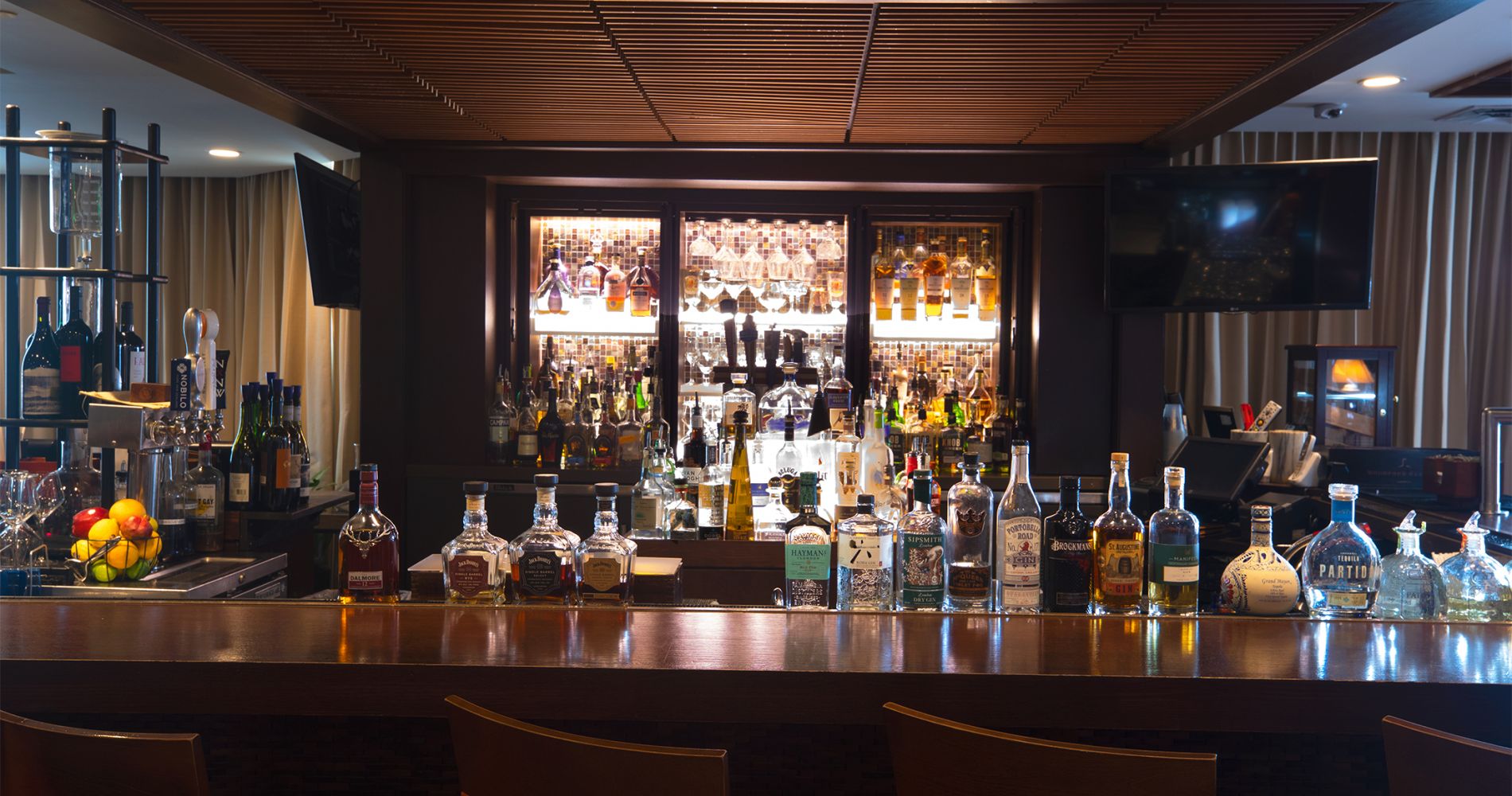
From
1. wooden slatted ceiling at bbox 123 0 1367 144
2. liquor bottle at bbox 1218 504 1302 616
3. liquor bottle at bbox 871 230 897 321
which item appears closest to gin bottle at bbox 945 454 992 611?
liquor bottle at bbox 1218 504 1302 616

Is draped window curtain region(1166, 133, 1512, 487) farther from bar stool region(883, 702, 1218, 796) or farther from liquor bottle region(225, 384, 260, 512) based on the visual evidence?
bar stool region(883, 702, 1218, 796)

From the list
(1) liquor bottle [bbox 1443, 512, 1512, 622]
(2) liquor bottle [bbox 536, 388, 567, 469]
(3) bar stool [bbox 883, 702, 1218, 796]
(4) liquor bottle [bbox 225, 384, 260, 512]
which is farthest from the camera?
(2) liquor bottle [bbox 536, 388, 567, 469]

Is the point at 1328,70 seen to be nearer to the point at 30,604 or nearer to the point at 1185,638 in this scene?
the point at 1185,638

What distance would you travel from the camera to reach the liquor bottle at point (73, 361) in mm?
2975

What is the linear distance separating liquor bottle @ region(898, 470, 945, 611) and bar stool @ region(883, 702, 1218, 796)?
570 millimetres

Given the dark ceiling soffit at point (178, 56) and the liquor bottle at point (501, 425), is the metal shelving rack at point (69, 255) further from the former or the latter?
the liquor bottle at point (501, 425)

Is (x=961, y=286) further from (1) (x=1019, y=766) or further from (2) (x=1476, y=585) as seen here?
(1) (x=1019, y=766)

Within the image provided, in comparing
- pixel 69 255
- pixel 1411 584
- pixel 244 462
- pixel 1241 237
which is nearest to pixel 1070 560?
pixel 1411 584

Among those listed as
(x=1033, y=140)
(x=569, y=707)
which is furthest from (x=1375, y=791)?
(x=1033, y=140)

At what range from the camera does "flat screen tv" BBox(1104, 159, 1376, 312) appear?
156 inches

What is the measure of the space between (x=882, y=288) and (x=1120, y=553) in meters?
3.04

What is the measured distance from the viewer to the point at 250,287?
7746 millimetres

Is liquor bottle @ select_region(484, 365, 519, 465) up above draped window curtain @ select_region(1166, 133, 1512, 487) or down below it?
below

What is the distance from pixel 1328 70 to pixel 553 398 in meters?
3.10
